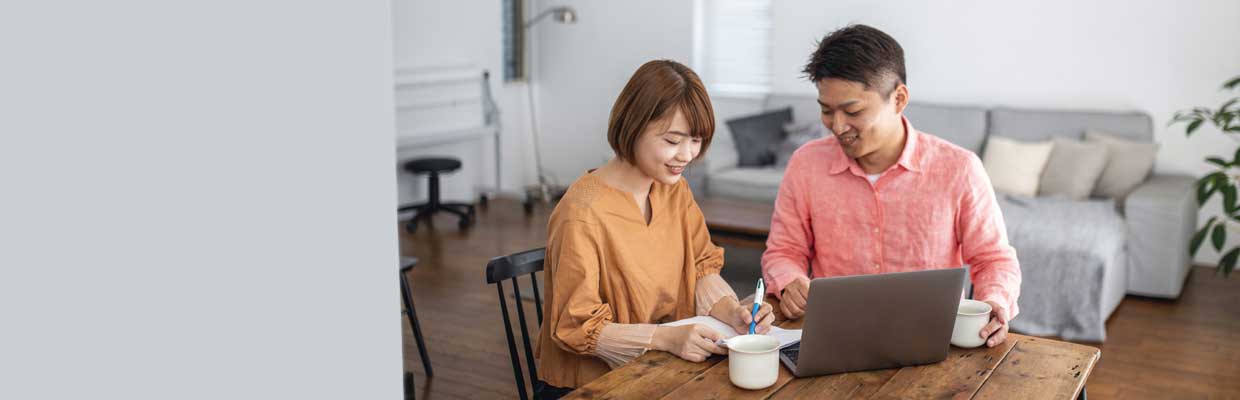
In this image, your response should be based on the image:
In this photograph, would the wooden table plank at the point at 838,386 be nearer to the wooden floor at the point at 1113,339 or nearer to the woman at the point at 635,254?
the woman at the point at 635,254

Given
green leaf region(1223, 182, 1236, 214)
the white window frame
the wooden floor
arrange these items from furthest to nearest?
the white window frame
green leaf region(1223, 182, 1236, 214)
the wooden floor

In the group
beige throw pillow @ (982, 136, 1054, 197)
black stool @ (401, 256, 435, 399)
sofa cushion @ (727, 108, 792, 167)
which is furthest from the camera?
sofa cushion @ (727, 108, 792, 167)

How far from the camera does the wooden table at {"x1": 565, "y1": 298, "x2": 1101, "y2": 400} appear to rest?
5.18 feet

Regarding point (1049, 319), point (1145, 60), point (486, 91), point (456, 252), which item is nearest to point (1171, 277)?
point (1049, 319)

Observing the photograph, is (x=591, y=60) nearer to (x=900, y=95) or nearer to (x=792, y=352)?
(x=900, y=95)

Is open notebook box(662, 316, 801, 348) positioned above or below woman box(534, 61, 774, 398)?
below

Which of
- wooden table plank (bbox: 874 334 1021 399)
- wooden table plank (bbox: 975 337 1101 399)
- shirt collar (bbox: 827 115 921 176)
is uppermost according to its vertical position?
shirt collar (bbox: 827 115 921 176)

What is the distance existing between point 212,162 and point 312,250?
0.07 meters

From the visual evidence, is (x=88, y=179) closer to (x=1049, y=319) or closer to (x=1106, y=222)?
(x=1049, y=319)

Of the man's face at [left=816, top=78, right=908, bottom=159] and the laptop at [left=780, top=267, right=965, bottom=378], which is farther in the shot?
the man's face at [left=816, top=78, right=908, bottom=159]

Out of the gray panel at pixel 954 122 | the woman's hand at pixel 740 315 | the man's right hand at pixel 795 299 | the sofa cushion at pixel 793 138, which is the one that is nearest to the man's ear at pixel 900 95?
the man's right hand at pixel 795 299

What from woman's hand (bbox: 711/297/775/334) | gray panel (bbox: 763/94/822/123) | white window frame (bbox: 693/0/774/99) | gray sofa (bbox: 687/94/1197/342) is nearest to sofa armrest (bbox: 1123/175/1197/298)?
gray sofa (bbox: 687/94/1197/342)

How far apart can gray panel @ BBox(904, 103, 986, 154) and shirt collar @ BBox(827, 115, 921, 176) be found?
3567mm

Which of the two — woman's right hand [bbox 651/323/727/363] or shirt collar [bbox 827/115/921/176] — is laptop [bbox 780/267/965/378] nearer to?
woman's right hand [bbox 651/323/727/363]
